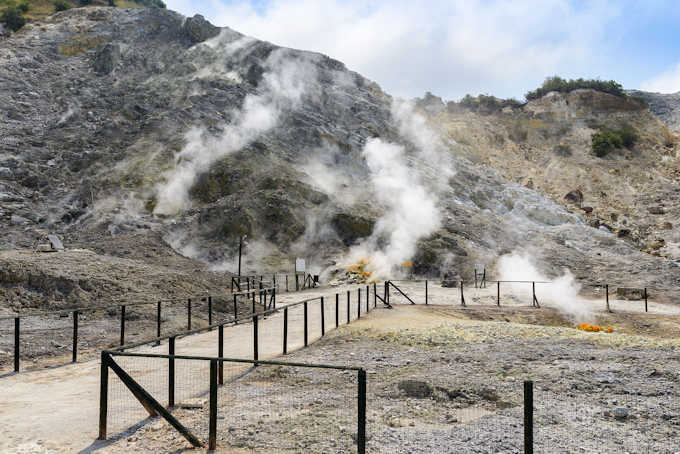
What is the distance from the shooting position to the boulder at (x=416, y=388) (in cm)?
756

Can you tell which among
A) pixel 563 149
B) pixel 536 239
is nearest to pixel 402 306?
pixel 536 239

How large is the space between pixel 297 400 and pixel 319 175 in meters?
39.5

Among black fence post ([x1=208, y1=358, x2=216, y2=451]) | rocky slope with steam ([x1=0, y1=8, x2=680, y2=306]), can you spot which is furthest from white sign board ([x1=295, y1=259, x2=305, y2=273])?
black fence post ([x1=208, y1=358, x2=216, y2=451])

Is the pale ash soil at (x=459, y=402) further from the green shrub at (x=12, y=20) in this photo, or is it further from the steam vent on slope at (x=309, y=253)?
the green shrub at (x=12, y=20)

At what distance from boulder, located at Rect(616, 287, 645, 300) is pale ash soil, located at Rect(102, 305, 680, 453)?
18137 mm

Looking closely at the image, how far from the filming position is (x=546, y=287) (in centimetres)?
2848

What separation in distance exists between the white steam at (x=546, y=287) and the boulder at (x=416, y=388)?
17.0 m

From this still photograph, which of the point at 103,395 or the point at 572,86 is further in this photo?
the point at 572,86

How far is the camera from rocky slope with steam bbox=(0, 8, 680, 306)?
122ft

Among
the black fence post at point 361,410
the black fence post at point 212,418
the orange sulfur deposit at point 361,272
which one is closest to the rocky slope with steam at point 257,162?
the orange sulfur deposit at point 361,272

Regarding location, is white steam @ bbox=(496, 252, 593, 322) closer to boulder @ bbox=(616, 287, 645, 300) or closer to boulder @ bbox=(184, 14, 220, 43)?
boulder @ bbox=(616, 287, 645, 300)

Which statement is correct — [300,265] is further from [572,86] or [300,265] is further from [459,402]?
[572,86]

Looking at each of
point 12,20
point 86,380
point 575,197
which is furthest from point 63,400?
point 12,20

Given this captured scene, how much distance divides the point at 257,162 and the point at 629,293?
3023cm
